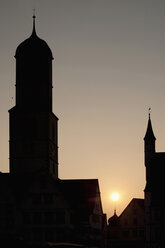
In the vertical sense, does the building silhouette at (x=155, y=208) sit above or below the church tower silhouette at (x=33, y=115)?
below

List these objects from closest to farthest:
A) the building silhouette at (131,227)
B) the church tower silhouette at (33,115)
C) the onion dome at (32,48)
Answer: the church tower silhouette at (33,115)
the onion dome at (32,48)
the building silhouette at (131,227)

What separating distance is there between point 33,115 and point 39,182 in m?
11.9

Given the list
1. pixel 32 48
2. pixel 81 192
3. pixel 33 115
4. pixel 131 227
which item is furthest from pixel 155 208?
pixel 32 48

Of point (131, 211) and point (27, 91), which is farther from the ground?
point (27, 91)

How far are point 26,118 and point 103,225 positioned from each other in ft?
66.4

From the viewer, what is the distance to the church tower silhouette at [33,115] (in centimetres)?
10525

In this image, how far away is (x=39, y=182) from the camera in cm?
9881

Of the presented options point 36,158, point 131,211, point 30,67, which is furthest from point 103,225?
point 131,211

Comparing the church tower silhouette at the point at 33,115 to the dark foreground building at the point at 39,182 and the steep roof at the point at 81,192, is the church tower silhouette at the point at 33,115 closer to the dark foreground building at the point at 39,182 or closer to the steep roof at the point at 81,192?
the dark foreground building at the point at 39,182

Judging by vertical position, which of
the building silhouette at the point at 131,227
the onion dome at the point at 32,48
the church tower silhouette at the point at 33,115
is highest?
the onion dome at the point at 32,48

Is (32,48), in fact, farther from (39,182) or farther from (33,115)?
(39,182)

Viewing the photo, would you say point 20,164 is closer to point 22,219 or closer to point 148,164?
point 22,219

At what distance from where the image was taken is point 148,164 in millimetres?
135125

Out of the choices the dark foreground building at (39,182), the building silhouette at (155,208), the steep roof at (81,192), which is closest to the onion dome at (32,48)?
the dark foreground building at (39,182)
